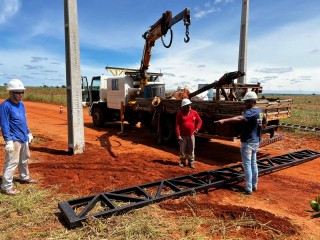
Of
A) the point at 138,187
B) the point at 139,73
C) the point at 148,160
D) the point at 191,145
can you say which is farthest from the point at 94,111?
the point at 138,187

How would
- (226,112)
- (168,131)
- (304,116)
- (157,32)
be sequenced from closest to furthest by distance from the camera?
1. (226,112)
2. (168,131)
3. (157,32)
4. (304,116)

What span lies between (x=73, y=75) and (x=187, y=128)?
3.48 metres

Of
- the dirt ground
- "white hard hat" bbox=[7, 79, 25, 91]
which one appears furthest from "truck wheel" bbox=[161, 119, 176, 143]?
"white hard hat" bbox=[7, 79, 25, 91]

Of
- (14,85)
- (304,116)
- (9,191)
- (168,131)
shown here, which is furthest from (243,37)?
(304,116)

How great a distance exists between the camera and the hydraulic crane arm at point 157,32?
8.88 metres

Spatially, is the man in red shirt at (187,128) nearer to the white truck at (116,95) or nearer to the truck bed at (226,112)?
the truck bed at (226,112)

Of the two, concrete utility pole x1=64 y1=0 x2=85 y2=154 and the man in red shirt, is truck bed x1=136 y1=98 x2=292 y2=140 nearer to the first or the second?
the man in red shirt

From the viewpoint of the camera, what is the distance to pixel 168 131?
388 inches

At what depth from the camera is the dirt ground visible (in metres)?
4.22

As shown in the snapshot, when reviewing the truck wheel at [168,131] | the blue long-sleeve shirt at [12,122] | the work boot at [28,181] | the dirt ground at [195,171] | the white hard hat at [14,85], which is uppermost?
the white hard hat at [14,85]

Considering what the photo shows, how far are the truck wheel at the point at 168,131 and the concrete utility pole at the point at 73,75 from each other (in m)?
3.01

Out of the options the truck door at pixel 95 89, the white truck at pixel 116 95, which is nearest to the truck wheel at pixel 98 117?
the white truck at pixel 116 95

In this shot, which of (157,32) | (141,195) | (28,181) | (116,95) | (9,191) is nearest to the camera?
(9,191)

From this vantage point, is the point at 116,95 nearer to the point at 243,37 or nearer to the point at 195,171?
the point at 243,37
